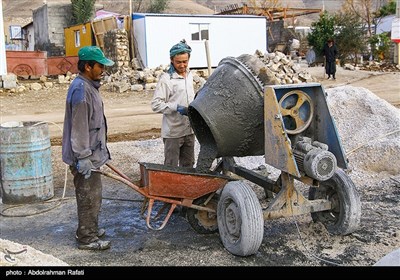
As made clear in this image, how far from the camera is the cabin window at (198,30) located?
22.7m

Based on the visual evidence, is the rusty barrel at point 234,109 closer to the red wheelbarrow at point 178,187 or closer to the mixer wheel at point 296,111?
the mixer wheel at point 296,111

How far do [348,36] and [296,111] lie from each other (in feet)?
78.0

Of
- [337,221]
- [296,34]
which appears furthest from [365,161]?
[296,34]

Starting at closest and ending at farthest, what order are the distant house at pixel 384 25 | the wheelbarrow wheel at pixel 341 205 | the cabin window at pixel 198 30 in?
the wheelbarrow wheel at pixel 341 205
the cabin window at pixel 198 30
the distant house at pixel 384 25

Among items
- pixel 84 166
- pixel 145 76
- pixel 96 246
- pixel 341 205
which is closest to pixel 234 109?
pixel 341 205

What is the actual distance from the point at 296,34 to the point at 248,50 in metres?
11.7

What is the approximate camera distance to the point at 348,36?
26.4 m

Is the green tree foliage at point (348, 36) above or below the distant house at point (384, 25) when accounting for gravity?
below

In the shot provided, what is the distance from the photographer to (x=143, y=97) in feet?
55.2


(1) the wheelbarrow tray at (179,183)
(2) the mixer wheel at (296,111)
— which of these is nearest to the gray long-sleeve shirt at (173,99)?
(1) the wheelbarrow tray at (179,183)

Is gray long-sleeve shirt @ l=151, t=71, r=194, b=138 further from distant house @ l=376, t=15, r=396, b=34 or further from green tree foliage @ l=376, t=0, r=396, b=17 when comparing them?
distant house @ l=376, t=15, r=396, b=34

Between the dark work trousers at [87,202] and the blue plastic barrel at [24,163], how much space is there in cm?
157

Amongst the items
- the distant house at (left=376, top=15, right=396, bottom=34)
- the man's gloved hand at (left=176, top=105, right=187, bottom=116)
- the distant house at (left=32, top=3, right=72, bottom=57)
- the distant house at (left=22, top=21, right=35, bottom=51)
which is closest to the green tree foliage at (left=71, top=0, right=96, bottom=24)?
the distant house at (left=32, top=3, right=72, bottom=57)
